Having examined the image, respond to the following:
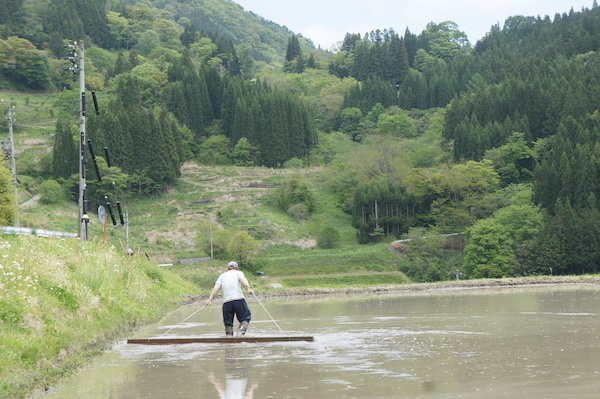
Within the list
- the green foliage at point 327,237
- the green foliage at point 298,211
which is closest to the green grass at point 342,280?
the green foliage at point 327,237

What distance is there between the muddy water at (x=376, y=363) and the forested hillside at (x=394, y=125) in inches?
784

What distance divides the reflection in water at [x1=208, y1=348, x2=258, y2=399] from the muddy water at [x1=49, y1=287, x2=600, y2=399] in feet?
0.05

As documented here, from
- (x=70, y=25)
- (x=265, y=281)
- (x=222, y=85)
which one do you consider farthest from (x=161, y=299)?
(x=70, y=25)

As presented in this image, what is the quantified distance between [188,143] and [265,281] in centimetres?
5343

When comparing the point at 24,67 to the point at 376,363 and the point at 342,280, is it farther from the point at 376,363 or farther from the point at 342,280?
the point at 376,363

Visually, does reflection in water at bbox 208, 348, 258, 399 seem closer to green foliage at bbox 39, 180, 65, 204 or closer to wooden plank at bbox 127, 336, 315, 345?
wooden plank at bbox 127, 336, 315, 345

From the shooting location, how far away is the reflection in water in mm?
10523

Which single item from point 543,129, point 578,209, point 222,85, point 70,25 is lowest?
point 578,209

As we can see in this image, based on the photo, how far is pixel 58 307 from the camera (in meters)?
17.1

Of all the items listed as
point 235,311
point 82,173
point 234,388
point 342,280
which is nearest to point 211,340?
point 235,311

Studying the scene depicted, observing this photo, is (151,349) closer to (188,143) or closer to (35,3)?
(188,143)

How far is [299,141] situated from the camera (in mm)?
114562

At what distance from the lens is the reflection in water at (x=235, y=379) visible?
10.5 m

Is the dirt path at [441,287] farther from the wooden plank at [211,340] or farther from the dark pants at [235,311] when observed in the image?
the wooden plank at [211,340]
